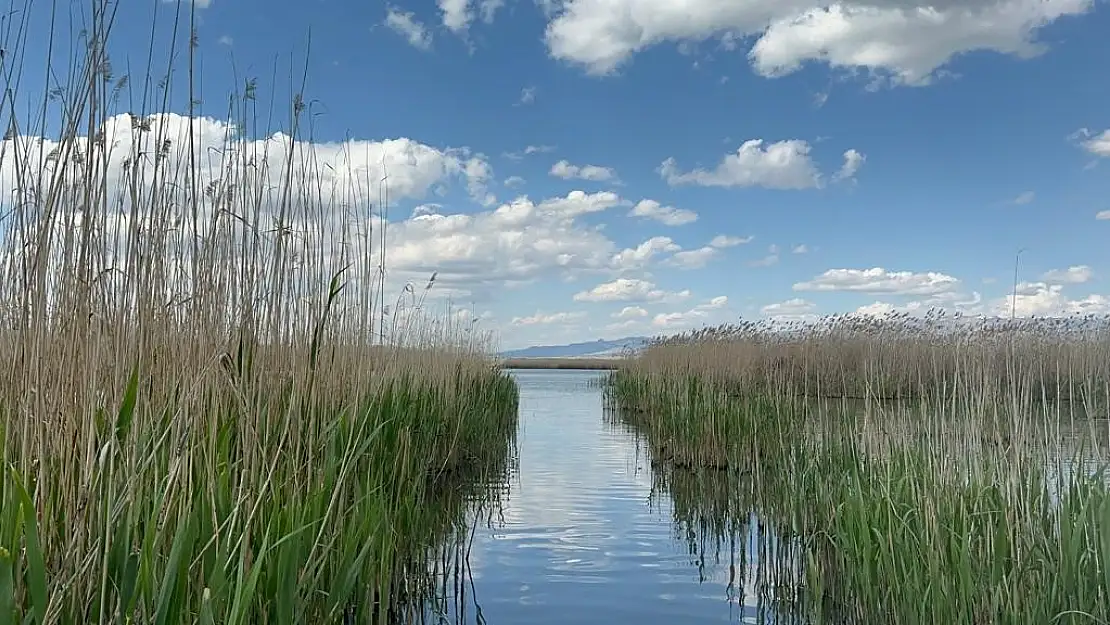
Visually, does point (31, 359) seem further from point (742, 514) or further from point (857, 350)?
point (857, 350)

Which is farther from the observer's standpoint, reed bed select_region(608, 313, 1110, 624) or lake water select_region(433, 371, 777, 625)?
lake water select_region(433, 371, 777, 625)

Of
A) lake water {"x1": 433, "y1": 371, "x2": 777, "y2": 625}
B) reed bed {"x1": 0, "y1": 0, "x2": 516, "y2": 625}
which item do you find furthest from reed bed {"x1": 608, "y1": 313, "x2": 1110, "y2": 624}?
reed bed {"x1": 0, "y1": 0, "x2": 516, "y2": 625}

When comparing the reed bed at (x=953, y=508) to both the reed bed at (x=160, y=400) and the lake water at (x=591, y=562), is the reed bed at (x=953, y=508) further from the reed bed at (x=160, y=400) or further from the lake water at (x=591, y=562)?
the reed bed at (x=160, y=400)

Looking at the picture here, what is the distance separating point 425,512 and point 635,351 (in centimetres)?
1959

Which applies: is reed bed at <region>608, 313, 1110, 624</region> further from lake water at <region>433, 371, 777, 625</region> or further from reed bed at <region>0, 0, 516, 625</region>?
reed bed at <region>0, 0, 516, 625</region>

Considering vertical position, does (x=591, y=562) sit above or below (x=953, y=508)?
below

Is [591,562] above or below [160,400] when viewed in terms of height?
below

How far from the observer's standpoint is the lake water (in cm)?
455

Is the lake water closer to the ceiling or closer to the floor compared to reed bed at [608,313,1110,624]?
closer to the floor

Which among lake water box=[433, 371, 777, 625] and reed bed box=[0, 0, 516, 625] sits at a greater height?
reed bed box=[0, 0, 516, 625]

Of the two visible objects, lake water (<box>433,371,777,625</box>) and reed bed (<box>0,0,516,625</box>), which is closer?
reed bed (<box>0,0,516,625</box>)

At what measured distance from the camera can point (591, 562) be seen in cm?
555

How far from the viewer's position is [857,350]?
45.6 feet

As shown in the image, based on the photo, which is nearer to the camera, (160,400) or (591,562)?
(160,400)
